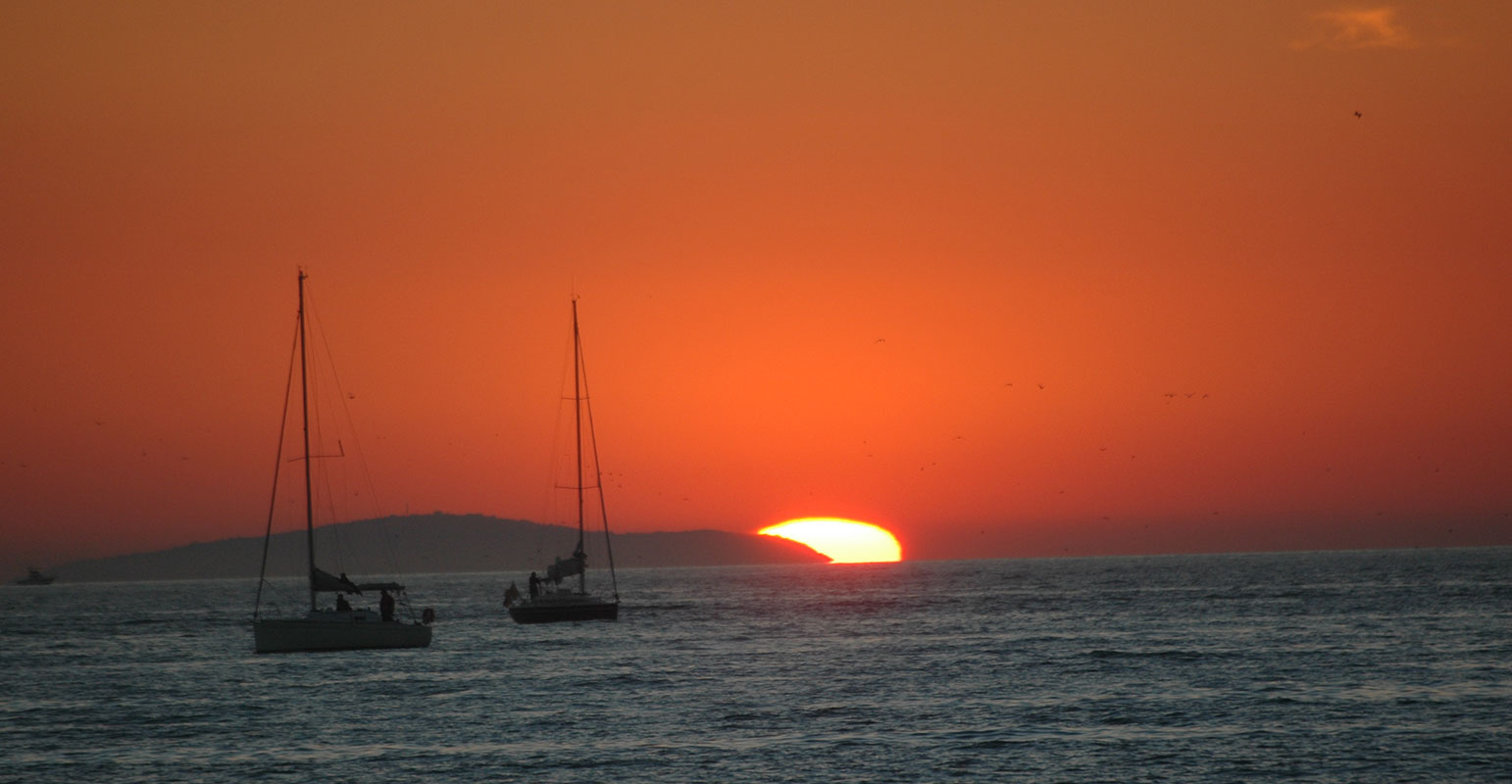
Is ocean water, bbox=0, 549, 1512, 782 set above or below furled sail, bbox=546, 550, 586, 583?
below

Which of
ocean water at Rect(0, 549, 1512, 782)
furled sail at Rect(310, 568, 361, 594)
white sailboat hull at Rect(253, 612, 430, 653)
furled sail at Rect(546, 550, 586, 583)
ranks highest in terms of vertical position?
furled sail at Rect(546, 550, 586, 583)

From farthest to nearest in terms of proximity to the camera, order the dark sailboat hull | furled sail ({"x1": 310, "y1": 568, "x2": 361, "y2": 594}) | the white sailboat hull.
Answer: the dark sailboat hull → furled sail ({"x1": 310, "y1": 568, "x2": 361, "y2": 594}) → the white sailboat hull

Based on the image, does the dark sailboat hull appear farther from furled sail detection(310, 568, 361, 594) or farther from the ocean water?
furled sail detection(310, 568, 361, 594)

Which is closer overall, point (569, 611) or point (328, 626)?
point (328, 626)

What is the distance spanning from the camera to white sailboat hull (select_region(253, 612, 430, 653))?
70.8 m

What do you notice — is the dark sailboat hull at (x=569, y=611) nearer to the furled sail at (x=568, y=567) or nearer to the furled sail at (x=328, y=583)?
the furled sail at (x=568, y=567)

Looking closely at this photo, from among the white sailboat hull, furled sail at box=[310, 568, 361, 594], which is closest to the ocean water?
the white sailboat hull

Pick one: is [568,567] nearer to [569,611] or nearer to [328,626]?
[569,611]

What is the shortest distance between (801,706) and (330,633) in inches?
1103

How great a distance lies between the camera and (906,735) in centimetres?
4491

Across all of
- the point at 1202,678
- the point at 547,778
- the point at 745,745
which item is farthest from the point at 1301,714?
the point at 547,778

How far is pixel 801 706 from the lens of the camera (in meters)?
52.8

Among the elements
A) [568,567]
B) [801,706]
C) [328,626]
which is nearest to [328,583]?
[328,626]

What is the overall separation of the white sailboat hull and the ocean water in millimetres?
1211
